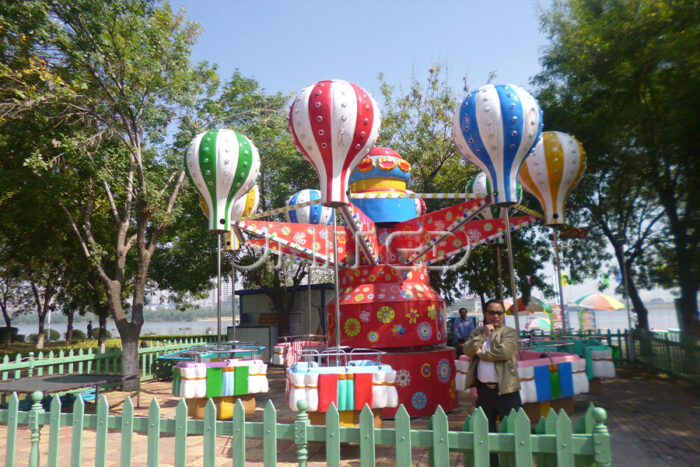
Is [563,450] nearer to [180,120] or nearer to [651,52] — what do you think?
[651,52]

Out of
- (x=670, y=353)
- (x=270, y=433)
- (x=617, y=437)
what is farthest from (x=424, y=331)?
(x=670, y=353)

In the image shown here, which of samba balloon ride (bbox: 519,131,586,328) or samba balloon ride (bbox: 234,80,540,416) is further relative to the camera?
samba balloon ride (bbox: 519,131,586,328)

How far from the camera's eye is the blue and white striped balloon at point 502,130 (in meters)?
6.35

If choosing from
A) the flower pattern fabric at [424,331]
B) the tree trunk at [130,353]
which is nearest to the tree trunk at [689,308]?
the flower pattern fabric at [424,331]

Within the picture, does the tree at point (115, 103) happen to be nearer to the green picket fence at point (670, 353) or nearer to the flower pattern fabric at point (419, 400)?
the flower pattern fabric at point (419, 400)

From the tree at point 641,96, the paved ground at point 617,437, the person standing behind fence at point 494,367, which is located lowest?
the paved ground at point 617,437

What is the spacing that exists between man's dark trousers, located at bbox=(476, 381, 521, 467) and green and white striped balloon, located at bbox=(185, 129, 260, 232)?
4787mm

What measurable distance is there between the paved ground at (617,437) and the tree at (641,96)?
287cm

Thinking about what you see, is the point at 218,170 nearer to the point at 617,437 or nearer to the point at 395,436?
the point at 395,436

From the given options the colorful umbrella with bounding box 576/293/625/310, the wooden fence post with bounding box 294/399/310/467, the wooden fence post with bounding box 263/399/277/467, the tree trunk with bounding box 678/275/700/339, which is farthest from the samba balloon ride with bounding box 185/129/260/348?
the colorful umbrella with bounding box 576/293/625/310

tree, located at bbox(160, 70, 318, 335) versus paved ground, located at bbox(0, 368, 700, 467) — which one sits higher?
tree, located at bbox(160, 70, 318, 335)

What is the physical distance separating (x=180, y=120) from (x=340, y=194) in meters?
8.47

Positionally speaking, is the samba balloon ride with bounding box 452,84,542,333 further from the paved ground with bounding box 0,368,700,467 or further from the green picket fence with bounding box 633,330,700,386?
the green picket fence with bounding box 633,330,700,386

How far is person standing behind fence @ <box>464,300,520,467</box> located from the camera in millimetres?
4805
